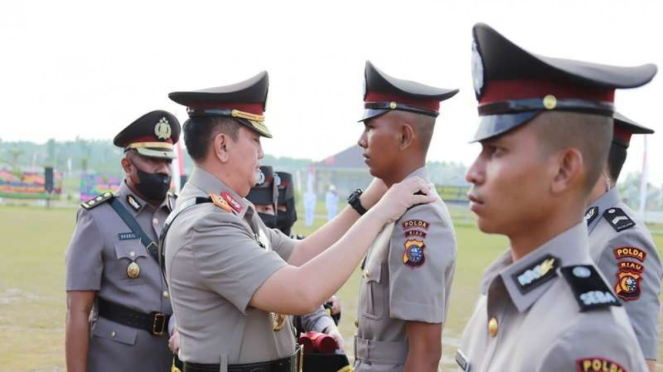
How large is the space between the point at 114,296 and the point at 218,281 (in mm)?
1561

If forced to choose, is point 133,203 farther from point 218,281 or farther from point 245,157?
point 218,281

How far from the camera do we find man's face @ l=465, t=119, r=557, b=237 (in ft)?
5.42

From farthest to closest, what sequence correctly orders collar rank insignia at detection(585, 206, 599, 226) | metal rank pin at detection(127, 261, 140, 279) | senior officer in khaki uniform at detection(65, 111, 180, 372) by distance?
1. metal rank pin at detection(127, 261, 140, 279)
2. senior officer in khaki uniform at detection(65, 111, 180, 372)
3. collar rank insignia at detection(585, 206, 599, 226)

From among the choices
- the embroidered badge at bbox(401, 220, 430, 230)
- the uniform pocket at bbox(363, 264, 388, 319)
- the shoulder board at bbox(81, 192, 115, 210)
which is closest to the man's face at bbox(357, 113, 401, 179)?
the embroidered badge at bbox(401, 220, 430, 230)

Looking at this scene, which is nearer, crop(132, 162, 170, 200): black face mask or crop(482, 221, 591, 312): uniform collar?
crop(482, 221, 591, 312): uniform collar

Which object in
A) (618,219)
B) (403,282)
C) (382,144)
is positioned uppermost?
(382,144)

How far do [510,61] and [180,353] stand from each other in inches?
76.7

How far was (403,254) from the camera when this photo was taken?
10.1ft

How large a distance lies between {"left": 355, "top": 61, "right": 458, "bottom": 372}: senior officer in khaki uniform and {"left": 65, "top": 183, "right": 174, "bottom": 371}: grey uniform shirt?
1.37m

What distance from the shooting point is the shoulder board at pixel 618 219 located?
3.04 m

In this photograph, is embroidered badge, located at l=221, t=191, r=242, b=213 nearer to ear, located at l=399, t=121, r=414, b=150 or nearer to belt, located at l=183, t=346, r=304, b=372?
belt, located at l=183, t=346, r=304, b=372

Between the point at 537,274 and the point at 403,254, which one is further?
the point at 403,254

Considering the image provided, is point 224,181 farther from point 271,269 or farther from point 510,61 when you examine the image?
point 510,61

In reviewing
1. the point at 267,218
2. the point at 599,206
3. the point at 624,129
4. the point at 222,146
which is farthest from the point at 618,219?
the point at 267,218
